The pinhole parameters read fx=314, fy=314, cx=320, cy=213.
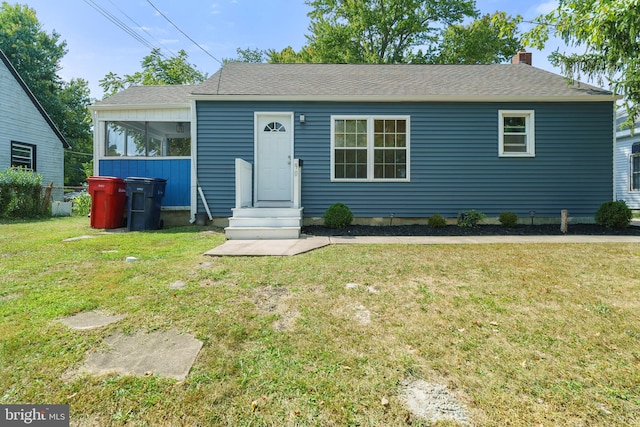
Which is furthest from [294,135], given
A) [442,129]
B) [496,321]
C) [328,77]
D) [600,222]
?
[600,222]

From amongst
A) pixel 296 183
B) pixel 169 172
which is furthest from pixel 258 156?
pixel 169 172

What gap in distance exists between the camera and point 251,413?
4.81 ft

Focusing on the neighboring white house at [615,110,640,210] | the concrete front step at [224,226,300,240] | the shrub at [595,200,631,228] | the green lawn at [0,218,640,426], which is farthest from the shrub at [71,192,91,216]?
the neighboring white house at [615,110,640,210]

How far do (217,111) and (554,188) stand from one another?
27.9 ft

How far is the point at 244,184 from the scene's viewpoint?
281 inches

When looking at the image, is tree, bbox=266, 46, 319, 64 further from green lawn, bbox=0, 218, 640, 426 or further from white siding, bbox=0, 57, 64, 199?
green lawn, bbox=0, 218, 640, 426

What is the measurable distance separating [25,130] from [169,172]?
1001cm

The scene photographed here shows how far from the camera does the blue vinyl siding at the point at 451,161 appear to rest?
303 inches

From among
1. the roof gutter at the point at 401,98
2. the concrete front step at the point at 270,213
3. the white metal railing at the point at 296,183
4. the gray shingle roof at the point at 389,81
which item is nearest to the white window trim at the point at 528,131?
the roof gutter at the point at 401,98

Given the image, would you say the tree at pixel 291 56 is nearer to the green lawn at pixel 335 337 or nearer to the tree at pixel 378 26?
the tree at pixel 378 26

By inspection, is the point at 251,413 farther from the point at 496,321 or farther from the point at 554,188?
the point at 554,188

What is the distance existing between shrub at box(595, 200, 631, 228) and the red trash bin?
11061 mm

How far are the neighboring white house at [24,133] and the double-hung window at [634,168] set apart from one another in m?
24.4
